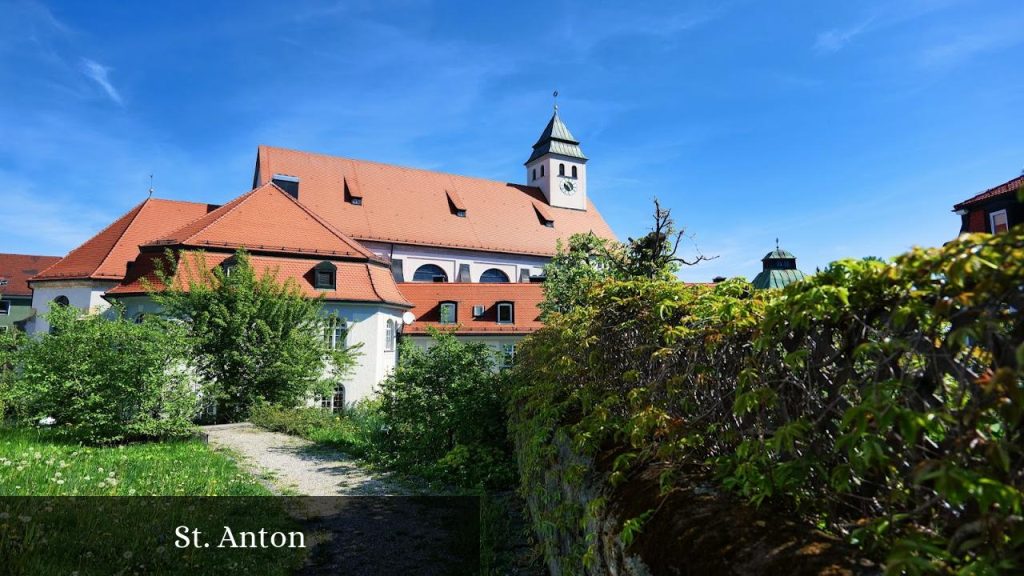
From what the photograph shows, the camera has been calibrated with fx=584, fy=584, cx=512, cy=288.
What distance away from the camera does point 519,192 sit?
46781 mm

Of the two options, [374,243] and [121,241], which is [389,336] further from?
[121,241]

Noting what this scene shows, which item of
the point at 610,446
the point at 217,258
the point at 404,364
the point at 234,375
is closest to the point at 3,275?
the point at 217,258

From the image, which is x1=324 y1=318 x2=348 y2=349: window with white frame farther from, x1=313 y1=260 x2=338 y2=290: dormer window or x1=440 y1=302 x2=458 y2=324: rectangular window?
x1=440 y1=302 x2=458 y2=324: rectangular window

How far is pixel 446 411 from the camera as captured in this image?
1115cm

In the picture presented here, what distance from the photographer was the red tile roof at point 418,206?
3700 centimetres

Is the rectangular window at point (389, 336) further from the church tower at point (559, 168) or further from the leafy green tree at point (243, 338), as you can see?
the church tower at point (559, 168)

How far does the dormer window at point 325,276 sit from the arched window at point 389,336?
319cm

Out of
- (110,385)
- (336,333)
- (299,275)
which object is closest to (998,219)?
(336,333)

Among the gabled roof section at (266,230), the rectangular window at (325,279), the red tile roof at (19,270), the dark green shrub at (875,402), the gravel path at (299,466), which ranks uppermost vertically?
the red tile roof at (19,270)

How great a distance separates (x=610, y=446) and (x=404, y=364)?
8.79 m

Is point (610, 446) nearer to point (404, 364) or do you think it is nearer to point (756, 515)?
point (756, 515)

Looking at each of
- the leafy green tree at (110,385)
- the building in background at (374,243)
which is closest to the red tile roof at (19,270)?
the building in background at (374,243)
